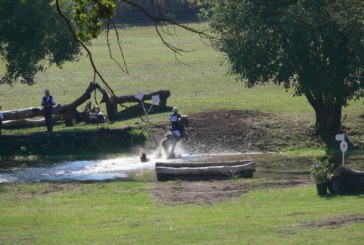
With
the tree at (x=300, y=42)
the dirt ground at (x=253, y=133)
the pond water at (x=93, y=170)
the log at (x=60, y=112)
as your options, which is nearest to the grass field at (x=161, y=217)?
the pond water at (x=93, y=170)

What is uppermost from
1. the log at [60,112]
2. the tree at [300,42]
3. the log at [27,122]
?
the tree at [300,42]

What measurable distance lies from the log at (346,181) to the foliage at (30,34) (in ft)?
A: 53.5

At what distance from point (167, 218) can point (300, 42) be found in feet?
44.4

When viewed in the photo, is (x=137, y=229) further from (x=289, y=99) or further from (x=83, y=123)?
(x=289, y=99)

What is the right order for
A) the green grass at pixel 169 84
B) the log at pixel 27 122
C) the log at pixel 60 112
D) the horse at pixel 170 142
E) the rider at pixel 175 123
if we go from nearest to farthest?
the horse at pixel 170 142 < the rider at pixel 175 123 < the log at pixel 60 112 < the log at pixel 27 122 < the green grass at pixel 169 84

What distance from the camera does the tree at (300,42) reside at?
99.3 feet

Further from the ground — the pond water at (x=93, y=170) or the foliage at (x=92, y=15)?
the foliage at (x=92, y=15)

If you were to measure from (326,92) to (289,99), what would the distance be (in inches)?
409

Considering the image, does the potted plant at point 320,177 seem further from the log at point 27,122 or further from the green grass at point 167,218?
the log at point 27,122

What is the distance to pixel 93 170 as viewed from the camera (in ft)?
95.4

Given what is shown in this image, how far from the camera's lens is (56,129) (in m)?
36.7

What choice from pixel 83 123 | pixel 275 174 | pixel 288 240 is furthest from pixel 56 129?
pixel 288 240

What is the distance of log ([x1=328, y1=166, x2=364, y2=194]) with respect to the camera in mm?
20406

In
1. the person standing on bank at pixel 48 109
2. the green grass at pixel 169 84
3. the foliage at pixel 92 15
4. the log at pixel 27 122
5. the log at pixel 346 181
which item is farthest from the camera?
the green grass at pixel 169 84
